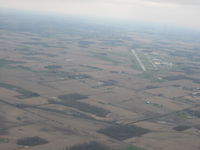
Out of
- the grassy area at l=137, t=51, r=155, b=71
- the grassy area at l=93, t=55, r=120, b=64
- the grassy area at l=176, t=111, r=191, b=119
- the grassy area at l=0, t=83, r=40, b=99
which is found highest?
the grassy area at l=0, t=83, r=40, b=99

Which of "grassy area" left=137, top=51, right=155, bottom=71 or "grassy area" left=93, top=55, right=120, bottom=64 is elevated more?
"grassy area" left=93, top=55, right=120, bottom=64

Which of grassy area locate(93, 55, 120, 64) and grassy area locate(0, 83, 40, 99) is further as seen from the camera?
grassy area locate(93, 55, 120, 64)

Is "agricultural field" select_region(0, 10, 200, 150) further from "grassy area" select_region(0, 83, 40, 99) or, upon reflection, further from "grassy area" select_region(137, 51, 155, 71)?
"grassy area" select_region(137, 51, 155, 71)

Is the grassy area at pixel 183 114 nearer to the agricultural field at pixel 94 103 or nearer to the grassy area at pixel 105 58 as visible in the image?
the agricultural field at pixel 94 103

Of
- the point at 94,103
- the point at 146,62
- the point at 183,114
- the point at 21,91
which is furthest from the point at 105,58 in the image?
the point at 183,114

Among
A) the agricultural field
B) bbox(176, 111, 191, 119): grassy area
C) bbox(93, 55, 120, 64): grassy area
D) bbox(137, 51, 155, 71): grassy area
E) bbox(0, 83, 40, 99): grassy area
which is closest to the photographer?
the agricultural field

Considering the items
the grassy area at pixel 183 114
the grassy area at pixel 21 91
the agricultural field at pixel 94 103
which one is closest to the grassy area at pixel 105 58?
the agricultural field at pixel 94 103

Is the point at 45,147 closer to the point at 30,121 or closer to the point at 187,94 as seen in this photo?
the point at 30,121

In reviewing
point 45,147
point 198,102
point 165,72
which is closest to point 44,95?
point 45,147

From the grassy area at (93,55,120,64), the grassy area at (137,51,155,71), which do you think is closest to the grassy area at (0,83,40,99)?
the grassy area at (137,51,155,71)

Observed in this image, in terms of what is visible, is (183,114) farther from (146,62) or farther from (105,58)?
(105,58)
